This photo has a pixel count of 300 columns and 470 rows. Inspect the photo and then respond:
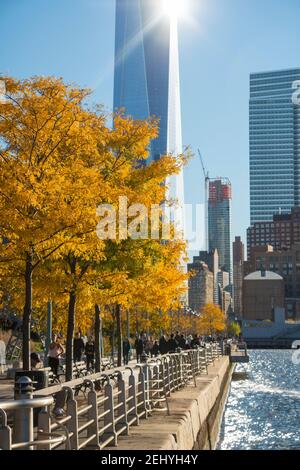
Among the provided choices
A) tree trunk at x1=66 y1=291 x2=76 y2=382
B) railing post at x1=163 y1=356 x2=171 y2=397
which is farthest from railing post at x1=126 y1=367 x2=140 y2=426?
tree trunk at x1=66 y1=291 x2=76 y2=382

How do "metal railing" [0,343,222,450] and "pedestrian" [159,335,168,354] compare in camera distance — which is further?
"pedestrian" [159,335,168,354]

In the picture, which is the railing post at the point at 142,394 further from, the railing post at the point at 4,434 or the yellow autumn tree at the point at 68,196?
the railing post at the point at 4,434

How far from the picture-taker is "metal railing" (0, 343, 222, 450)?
9297 millimetres

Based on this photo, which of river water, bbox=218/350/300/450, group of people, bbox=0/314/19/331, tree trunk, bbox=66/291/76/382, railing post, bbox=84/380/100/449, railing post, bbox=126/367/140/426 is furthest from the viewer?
group of people, bbox=0/314/19/331

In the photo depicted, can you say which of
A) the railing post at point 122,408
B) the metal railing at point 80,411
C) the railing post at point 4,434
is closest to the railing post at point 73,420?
the metal railing at point 80,411

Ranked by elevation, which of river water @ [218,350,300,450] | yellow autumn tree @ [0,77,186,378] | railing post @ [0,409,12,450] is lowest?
river water @ [218,350,300,450]

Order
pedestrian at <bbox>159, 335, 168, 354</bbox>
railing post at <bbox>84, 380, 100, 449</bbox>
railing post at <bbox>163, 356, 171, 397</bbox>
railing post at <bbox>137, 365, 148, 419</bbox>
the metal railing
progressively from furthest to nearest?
pedestrian at <bbox>159, 335, 168, 354</bbox>, railing post at <bbox>163, 356, 171, 397</bbox>, railing post at <bbox>137, 365, 148, 419</bbox>, railing post at <bbox>84, 380, 100, 449</bbox>, the metal railing

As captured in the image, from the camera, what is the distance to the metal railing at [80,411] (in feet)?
30.5

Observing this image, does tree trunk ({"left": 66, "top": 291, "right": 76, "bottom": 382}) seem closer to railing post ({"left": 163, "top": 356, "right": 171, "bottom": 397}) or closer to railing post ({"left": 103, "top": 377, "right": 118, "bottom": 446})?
railing post ({"left": 163, "top": 356, "right": 171, "bottom": 397})

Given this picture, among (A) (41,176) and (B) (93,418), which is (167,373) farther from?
(B) (93,418)

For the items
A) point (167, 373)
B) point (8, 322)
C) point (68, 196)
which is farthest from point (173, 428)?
point (8, 322)

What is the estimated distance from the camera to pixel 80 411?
12.1 m

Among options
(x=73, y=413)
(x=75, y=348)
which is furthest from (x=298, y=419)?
(x=73, y=413)

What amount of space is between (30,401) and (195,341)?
4184 centimetres
